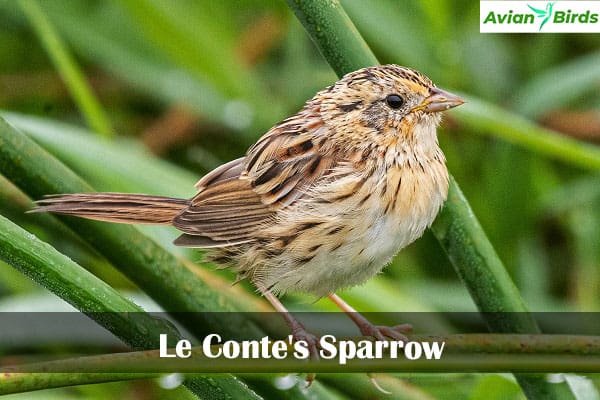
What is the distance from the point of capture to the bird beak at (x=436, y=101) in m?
1.04

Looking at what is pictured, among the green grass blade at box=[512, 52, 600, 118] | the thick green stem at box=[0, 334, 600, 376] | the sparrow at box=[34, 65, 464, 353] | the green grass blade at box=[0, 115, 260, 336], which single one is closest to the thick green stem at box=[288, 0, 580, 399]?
the sparrow at box=[34, 65, 464, 353]

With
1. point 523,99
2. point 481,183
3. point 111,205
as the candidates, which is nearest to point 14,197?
point 111,205

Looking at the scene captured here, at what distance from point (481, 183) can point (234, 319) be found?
65 cm

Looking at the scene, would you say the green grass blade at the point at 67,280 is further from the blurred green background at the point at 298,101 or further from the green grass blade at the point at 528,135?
the green grass blade at the point at 528,135

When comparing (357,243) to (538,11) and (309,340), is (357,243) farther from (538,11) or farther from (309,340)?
(538,11)

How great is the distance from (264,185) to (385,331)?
0.81ft

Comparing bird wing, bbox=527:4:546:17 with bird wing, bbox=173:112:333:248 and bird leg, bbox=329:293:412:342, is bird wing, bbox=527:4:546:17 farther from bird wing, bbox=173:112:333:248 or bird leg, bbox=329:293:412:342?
bird leg, bbox=329:293:412:342

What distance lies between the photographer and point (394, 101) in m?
1.08

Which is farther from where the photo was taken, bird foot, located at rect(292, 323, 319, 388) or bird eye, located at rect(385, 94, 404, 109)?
bird eye, located at rect(385, 94, 404, 109)

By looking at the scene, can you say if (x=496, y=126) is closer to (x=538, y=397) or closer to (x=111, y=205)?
(x=538, y=397)

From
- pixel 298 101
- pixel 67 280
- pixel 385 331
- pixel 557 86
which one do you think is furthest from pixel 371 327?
pixel 557 86

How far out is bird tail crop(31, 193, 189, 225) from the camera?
938 mm

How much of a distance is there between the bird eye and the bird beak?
2 centimetres

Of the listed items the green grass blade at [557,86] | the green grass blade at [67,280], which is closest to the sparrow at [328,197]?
the green grass blade at [67,280]
